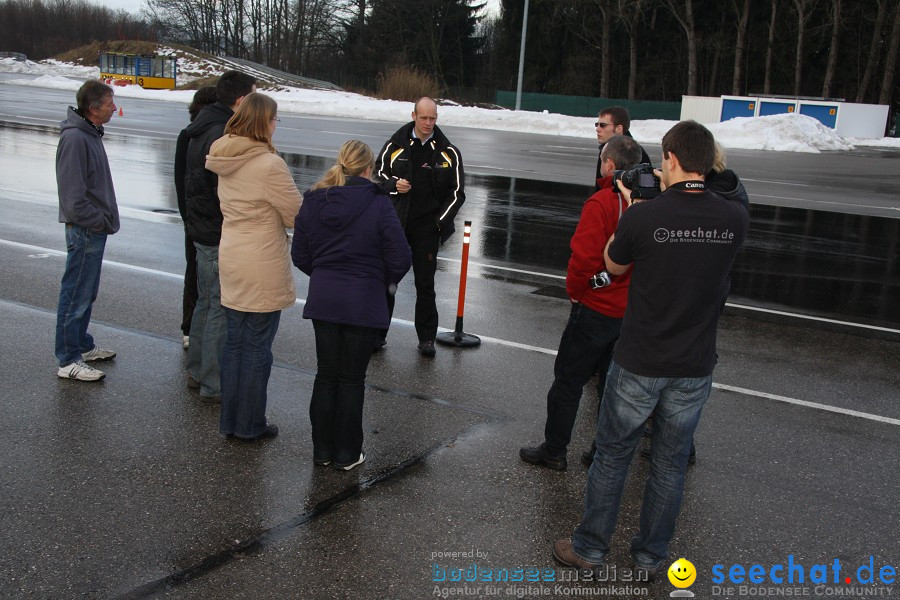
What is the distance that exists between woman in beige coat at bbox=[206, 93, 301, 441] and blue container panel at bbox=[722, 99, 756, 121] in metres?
38.9

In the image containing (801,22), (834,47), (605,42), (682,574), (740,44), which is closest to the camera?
(682,574)

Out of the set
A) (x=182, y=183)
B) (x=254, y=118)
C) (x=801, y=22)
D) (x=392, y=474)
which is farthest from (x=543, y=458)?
(x=801, y=22)

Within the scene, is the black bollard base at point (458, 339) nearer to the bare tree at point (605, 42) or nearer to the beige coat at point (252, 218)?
the beige coat at point (252, 218)

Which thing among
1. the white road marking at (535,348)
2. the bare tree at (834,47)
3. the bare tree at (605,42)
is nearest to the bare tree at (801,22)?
the bare tree at (834,47)

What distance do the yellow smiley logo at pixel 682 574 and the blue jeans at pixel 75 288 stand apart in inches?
165

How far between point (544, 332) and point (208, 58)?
223 ft

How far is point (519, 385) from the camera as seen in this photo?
246 inches

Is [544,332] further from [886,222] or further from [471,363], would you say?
[886,222]

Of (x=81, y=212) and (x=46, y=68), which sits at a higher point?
(x=46, y=68)

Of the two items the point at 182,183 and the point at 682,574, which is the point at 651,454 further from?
the point at 182,183

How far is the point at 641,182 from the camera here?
395 centimetres

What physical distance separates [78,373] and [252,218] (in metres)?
2.01

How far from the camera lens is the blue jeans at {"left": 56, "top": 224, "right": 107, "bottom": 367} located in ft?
18.9

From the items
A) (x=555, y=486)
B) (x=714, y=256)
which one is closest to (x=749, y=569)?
(x=555, y=486)
